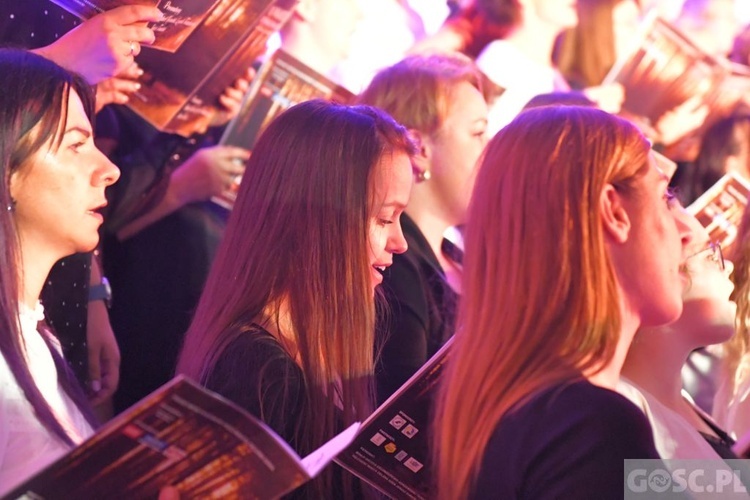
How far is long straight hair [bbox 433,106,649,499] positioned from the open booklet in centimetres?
190

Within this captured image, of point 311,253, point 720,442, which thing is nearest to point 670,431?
point 720,442

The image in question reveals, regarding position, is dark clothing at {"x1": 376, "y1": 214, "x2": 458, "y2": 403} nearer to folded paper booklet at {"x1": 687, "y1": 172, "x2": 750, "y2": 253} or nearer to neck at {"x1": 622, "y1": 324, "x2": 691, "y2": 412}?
neck at {"x1": 622, "y1": 324, "x2": 691, "y2": 412}

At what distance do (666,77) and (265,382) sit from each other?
2.16 metres

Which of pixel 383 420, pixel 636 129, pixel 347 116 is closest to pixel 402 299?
pixel 347 116

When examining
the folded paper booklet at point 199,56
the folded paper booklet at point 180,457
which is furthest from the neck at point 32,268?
the folded paper booklet at point 199,56

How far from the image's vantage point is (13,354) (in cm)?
143

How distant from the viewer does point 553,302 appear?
1.27 meters

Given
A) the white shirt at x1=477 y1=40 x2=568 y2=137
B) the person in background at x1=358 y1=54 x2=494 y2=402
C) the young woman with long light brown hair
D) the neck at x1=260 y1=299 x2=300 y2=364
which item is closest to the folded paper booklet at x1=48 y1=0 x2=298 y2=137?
the person in background at x1=358 y1=54 x2=494 y2=402

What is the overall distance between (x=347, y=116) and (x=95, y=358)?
762 millimetres

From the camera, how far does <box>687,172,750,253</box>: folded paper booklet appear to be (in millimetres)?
2697

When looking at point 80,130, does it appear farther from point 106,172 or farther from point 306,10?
point 306,10

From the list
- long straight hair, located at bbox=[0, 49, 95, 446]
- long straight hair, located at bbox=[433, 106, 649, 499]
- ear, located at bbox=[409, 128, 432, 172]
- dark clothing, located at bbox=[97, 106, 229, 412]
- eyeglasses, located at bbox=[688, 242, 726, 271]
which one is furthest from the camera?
dark clothing, located at bbox=[97, 106, 229, 412]

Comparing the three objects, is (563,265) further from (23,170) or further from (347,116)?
(23,170)

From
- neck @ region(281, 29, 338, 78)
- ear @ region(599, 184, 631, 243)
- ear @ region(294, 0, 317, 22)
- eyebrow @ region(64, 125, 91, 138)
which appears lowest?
neck @ region(281, 29, 338, 78)
